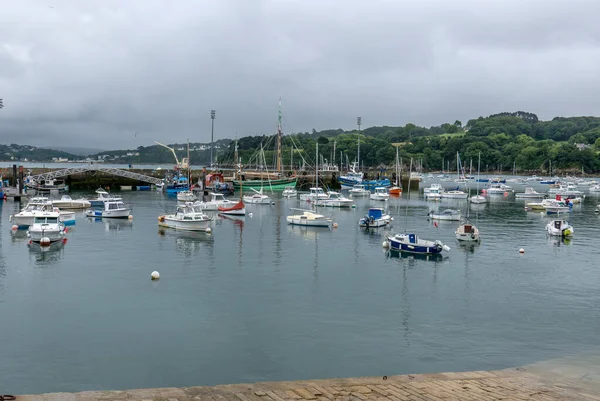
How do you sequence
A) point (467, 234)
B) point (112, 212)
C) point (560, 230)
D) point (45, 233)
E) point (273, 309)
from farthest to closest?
point (112, 212) → point (560, 230) → point (467, 234) → point (45, 233) → point (273, 309)

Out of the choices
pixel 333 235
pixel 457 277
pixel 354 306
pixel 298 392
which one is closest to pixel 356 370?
pixel 298 392

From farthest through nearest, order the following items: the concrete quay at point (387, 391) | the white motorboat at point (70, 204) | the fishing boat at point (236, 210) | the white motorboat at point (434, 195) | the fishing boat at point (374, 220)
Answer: the white motorboat at point (434, 195) → the white motorboat at point (70, 204) → the fishing boat at point (236, 210) → the fishing boat at point (374, 220) → the concrete quay at point (387, 391)

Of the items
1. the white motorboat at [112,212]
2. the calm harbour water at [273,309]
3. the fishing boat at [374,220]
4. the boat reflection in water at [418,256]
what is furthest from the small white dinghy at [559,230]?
the white motorboat at [112,212]

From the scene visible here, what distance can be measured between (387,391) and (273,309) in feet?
49.1

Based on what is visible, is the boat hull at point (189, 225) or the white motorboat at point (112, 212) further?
the white motorboat at point (112, 212)

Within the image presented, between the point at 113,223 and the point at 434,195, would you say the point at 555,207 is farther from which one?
the point at 113,223

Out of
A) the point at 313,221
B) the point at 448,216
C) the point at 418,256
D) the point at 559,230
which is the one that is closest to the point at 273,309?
the point at 418,256

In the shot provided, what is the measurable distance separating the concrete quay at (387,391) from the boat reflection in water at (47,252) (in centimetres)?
3111

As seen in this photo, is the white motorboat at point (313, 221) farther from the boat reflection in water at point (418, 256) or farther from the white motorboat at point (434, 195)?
the white motorboat at point (434, 195)

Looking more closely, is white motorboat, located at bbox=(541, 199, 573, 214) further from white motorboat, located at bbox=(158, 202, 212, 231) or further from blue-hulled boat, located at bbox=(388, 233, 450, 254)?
white motorboat, located at bbox=(158, 202, 212, 231)

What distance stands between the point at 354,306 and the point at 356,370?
1017 centimetres

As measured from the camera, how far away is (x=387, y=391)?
18.3 meters

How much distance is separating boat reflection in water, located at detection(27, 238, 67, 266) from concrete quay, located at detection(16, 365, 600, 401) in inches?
1225

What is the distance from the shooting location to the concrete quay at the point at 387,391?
17547 mm
